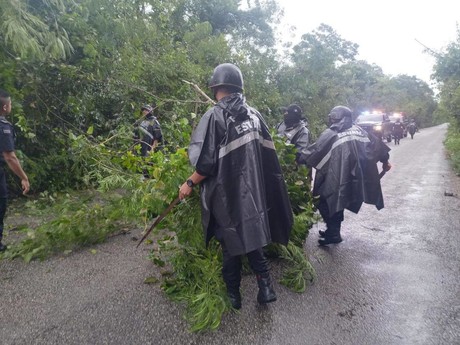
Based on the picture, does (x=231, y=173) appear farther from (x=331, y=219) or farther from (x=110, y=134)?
(x=110, y=134)

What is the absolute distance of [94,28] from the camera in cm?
700

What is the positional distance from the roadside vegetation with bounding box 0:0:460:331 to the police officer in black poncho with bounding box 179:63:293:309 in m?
0.47

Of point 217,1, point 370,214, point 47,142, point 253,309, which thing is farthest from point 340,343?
point 217,1

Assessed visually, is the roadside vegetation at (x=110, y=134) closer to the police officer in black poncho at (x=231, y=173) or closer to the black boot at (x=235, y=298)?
the black boot at (x=235, y=298)

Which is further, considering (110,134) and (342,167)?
(110,134)

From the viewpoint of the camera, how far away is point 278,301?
10.5 ft

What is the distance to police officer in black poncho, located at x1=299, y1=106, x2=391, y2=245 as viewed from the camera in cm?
430

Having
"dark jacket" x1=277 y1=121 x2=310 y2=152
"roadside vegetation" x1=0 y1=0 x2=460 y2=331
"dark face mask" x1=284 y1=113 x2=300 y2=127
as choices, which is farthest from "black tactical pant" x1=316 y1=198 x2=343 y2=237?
"dark face mask" x1=284 y1=113 x2=300 y2=127

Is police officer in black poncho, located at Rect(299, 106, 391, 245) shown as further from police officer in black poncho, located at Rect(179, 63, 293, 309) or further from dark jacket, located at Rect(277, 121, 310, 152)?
police officer in black poncho, located at Rect(179, 63, 293, 309)

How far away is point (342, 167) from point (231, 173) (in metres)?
1.98

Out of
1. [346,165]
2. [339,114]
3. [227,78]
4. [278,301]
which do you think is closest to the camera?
[227,78]

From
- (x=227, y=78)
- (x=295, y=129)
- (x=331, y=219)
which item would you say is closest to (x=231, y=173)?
(x=227, y=78)

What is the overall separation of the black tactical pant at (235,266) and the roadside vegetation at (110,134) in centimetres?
11

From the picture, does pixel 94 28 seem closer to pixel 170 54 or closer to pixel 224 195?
pixel 170 54
